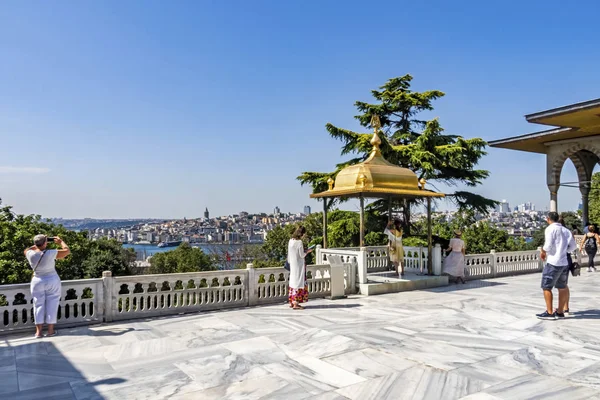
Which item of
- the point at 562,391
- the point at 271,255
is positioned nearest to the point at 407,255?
the point at 562,391

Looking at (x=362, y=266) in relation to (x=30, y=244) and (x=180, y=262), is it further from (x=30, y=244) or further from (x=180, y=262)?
(x=180, y=262)

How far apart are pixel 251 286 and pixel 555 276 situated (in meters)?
5.38

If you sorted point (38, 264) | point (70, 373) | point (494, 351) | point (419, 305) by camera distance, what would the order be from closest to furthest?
point (70, 373)
point (494, 351)
point (38, 264)
point (419, 305)

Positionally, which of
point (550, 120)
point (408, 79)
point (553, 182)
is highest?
point (408, 79)

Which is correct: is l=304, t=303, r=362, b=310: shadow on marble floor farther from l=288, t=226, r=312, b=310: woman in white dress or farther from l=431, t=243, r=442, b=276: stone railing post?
l=431, t=243, r=442, b=276: stone railing post

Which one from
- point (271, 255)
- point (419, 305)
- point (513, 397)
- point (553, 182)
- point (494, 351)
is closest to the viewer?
point (513, 397)

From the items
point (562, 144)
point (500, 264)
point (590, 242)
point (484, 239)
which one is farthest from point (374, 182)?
point (484, 239)

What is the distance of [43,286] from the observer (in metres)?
6.43

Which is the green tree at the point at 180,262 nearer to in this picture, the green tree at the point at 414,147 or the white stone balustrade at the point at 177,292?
the green tree at the point at 414,147

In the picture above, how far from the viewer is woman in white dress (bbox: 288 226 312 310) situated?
8656 mm

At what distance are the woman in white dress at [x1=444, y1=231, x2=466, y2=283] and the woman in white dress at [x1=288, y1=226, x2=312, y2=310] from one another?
543 centimetres

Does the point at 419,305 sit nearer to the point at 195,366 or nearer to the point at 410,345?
the point at 410,345

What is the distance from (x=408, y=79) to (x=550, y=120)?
10.4 m

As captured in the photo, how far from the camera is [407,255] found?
1358 centimetres
